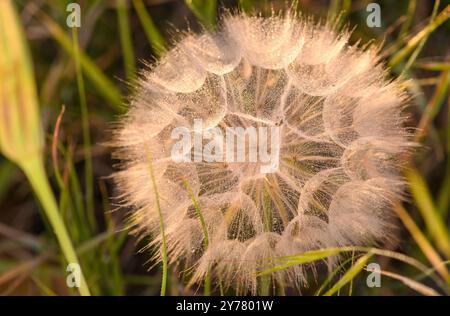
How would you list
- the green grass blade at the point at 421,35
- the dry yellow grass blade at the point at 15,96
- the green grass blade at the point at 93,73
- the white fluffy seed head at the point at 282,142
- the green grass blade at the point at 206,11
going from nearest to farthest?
the dry yellow grass blade at the point at 15,96 → the white fluffy seed head at the point at 282,142 → the green grass blade at the point at 421,35 → the green grass blade at the point at 206,11 → the green grass blade at the point at 93,73

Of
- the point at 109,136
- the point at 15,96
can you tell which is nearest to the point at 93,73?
the point at 109,136

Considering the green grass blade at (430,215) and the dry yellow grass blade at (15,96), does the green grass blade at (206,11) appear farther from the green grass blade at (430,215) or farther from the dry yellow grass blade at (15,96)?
the dry yellow grass blade at (15,96)

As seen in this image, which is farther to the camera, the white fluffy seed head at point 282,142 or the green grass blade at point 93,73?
the green grass blade at point 93,73

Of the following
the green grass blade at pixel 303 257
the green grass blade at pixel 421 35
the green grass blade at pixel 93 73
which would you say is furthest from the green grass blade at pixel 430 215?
the green grass blade at pixel 93 73

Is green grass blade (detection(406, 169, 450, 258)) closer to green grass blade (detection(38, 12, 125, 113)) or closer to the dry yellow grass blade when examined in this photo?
green grass blade (detection(38, 12, 125, 113))
